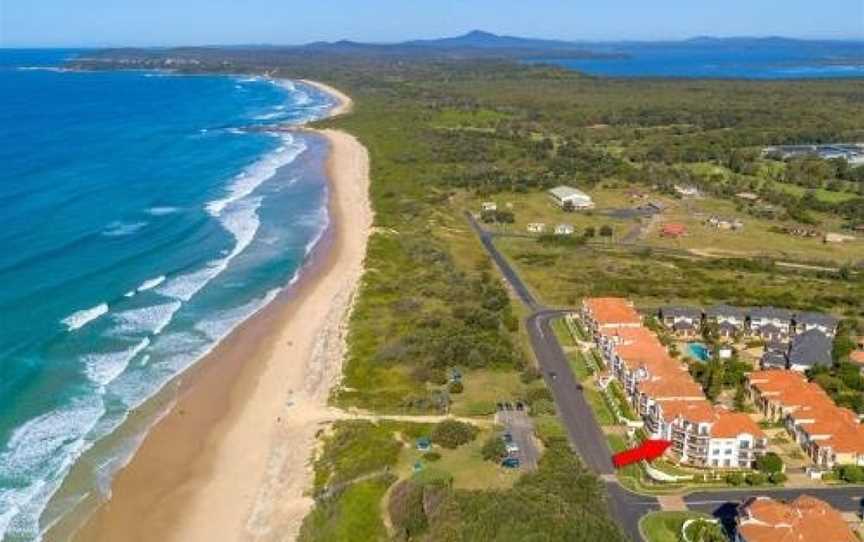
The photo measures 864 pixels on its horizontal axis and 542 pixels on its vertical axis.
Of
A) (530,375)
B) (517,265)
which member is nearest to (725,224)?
(517,265)

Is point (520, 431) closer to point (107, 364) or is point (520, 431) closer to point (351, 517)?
point (351, 517)

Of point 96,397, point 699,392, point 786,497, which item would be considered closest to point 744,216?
point 699,392

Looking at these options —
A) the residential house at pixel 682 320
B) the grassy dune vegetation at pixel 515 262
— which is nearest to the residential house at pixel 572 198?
the grassy dune vegetation at pixel 515 262

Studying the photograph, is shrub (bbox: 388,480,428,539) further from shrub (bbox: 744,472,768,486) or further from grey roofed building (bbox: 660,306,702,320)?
grey roofed building (bbox: 660,306,702,320)

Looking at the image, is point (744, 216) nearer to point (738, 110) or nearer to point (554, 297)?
point (554, 297)

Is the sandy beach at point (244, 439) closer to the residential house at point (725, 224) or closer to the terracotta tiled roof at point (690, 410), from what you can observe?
the terracotta tiled roof at point (690, 410)

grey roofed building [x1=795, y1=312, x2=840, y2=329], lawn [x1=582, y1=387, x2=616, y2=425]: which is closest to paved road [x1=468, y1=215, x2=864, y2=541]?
lawn [x1=582, y1=387, x2=616, y2=425]

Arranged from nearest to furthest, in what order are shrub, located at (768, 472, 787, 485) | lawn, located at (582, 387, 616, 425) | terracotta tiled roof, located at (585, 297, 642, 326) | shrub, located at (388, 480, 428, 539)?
1. shrub, located at (388, 480, 428, 539)
2. shrub, located at (768, 472, 787, 485)
3. lawn, located at (582, 387, 616, 425)
4. terracotta tiled roof, located at (585, 297, 642, 326)
